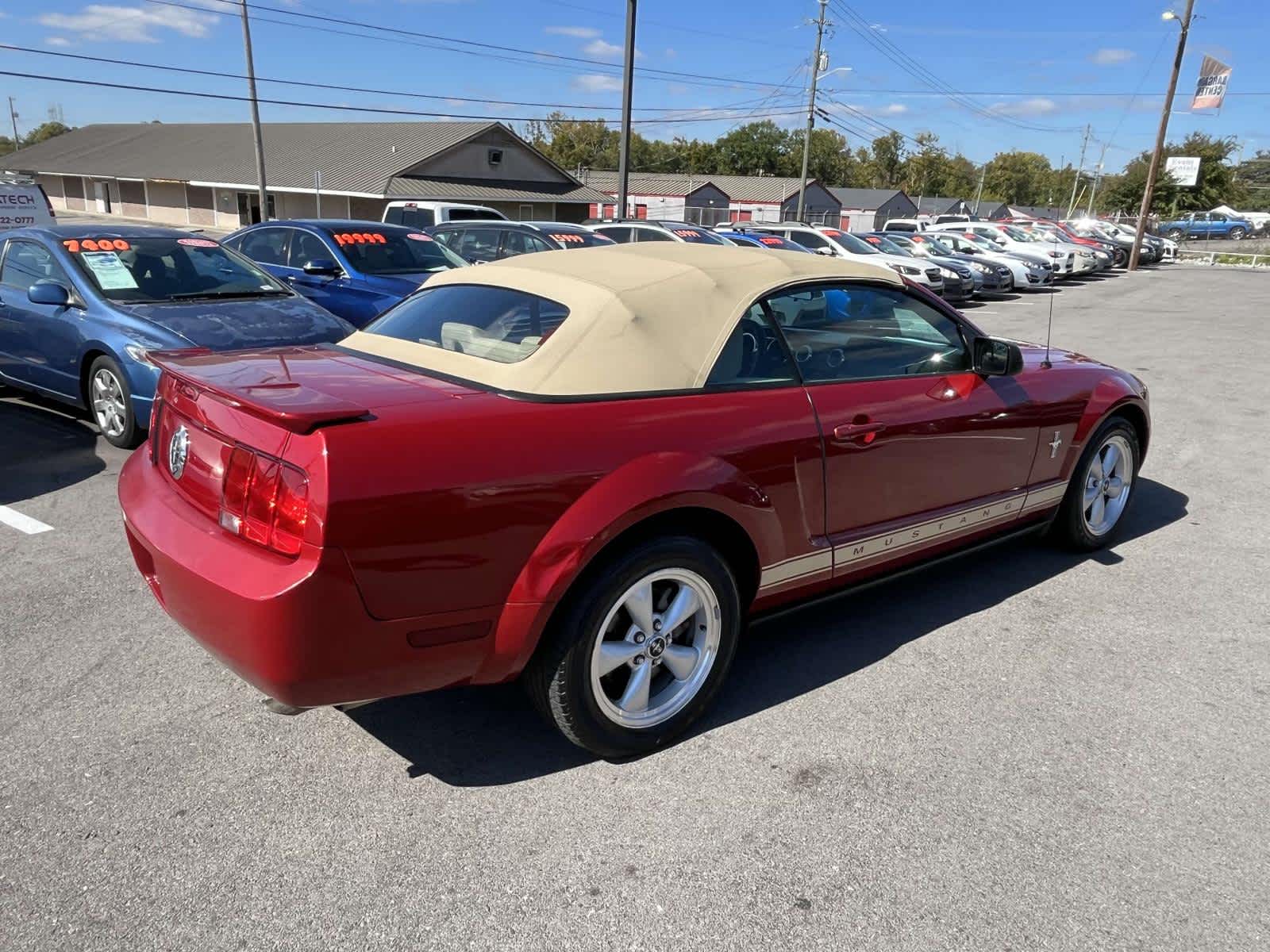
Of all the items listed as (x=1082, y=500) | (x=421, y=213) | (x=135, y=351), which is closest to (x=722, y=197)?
(x=421, y=213)

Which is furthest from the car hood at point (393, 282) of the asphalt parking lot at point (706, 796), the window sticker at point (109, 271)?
the asphalt parking lot at point (706, 796)

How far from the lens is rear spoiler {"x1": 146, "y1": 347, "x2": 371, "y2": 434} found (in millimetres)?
2430

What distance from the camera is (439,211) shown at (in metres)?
18.8

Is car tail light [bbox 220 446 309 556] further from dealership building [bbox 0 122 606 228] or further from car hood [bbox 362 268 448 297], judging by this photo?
dealership building [bbox 0 122 606 228]

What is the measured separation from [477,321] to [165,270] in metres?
4.54

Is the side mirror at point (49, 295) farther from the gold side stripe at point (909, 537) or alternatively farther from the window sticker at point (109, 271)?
the gold side stripe at point (909, 537)

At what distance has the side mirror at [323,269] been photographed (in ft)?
28.8

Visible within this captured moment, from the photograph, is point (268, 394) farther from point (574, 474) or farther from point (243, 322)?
point (243, 322)

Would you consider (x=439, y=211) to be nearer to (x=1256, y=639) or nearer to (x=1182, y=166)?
(x=1256, y=639)

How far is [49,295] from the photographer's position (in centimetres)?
623

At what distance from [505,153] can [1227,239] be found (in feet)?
178

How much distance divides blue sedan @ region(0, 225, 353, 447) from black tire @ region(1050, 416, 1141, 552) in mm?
4738

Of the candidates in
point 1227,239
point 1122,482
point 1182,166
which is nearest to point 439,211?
point 1122,482

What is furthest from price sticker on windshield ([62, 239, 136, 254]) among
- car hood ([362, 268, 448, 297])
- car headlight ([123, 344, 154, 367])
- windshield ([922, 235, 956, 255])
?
windshield ([922, 235, 956, 255])
